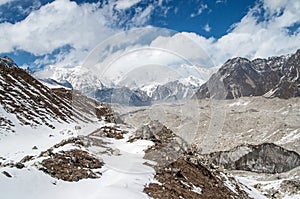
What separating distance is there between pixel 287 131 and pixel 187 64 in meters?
183

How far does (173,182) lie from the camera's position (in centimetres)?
2553

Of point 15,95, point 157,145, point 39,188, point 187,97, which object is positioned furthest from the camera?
point 15,95

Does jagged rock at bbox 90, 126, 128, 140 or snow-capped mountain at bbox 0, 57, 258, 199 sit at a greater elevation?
jagged rock at bbox 90, 126, 128, 140

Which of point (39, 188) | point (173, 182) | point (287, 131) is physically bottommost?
point (39, 188)

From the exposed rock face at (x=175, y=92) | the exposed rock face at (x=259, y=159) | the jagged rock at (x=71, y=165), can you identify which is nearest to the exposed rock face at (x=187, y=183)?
the jagged rock at (x=71, y=165)

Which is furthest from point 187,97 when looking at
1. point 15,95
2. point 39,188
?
point 15,95

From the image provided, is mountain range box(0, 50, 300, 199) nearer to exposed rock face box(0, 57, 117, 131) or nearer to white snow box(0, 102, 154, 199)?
white snow box(0, 102, 154, 199)

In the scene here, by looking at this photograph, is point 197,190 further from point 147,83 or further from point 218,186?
point 147,83

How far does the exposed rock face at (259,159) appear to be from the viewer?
402ft

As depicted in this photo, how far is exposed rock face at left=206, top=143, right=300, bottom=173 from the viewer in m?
123

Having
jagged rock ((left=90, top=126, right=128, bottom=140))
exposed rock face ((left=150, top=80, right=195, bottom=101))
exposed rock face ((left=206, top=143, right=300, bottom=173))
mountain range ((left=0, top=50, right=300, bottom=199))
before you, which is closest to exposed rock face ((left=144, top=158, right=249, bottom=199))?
mountain range ((left=0, top=50, right=300, bottom=199))

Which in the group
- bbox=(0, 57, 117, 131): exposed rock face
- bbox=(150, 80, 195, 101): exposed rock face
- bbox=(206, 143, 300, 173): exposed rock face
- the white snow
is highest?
bbox=(206, 143, 300, 173): exposed rock face

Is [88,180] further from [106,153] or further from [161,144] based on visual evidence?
[161,144]

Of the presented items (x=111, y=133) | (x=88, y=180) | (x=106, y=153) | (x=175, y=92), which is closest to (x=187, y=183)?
(x=106, y=153)
